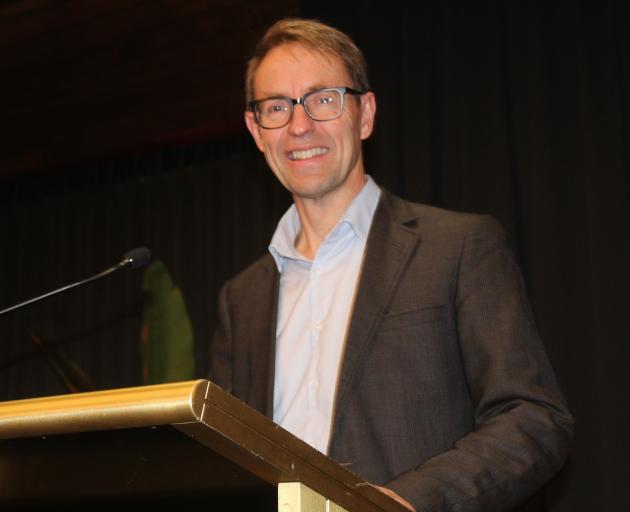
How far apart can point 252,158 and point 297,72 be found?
3282mm

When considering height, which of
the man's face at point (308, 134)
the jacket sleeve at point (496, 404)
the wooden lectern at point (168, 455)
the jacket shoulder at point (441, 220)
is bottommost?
the jacket sleeve at point (496, 404)

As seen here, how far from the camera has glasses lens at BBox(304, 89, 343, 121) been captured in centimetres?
198

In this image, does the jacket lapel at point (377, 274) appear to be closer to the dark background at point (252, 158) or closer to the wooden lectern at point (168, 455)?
the wooden lectern at point (168, 455)

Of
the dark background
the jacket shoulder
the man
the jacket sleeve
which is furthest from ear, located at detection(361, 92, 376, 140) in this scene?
the dark background

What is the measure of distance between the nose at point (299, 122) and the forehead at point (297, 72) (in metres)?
0.04

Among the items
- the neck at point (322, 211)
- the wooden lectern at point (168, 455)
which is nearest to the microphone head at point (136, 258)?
the neck at point (322, 211)

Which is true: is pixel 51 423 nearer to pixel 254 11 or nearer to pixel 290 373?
pixel 290 373

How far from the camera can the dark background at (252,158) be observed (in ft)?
11.5

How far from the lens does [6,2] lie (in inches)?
179

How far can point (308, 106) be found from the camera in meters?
1.98

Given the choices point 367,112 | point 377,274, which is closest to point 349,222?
point 377,274

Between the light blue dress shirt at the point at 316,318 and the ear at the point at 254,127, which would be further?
the ear at the point at 254,127

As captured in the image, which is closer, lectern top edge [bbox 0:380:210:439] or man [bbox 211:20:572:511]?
lectern top edge [bbox 0:380:210:439]

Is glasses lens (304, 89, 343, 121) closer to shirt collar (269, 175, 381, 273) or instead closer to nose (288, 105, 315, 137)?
nose (288, 105, 315, 137)
